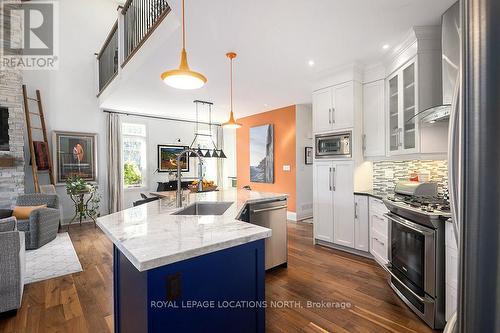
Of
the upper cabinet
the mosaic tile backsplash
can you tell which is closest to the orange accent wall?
the mosaic tile backsplash

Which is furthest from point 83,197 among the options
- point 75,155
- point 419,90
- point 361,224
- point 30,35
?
point 419,90

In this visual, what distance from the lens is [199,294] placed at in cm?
112

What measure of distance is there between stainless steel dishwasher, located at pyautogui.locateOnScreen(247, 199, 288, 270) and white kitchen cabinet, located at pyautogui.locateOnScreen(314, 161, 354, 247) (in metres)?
1.04

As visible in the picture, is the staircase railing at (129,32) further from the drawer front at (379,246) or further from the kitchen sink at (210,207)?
the drawer front at (379,246)

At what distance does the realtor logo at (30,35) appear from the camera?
4.51 metres

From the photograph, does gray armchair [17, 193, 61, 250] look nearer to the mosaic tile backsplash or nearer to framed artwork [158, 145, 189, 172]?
framed artwork [158, 145, 189, 172]

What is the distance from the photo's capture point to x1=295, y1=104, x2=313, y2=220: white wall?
545 cm

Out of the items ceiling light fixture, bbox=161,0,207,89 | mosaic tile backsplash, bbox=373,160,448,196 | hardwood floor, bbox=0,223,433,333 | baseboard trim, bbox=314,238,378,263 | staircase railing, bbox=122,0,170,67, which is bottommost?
hardwood floor, bbox=0,223,433,333

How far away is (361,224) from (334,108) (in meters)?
1.72

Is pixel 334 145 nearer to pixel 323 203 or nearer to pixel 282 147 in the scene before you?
pixel 323 203

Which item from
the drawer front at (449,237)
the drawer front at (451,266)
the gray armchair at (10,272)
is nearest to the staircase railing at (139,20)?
the gray armchair at (10,272)

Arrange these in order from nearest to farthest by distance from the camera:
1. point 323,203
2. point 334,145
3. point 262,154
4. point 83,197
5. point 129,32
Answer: point 334,145 < point 323,203 < point 129,32 < point 83,197 < point 262,154

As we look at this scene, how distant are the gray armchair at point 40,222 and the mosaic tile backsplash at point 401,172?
509cm

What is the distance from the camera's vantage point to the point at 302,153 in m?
5.55
